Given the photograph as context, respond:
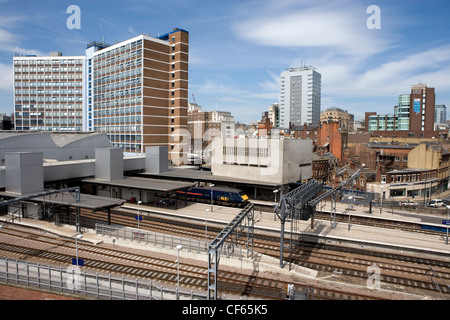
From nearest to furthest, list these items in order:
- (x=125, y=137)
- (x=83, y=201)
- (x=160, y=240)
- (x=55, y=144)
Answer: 1. (x=160, y=240)
2. (x=83, y=201)
3. (x=55, y=144)
4. (x=125, y=137)

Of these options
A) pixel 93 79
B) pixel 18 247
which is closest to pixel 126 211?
pixel 18 247

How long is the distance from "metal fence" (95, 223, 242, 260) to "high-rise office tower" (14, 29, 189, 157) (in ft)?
155

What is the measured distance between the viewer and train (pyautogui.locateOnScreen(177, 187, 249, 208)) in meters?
40.4

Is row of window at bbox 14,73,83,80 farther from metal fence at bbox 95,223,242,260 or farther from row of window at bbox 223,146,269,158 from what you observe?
metal fence at bbox 95,223,242,260

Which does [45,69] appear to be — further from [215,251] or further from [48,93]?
[215,251]

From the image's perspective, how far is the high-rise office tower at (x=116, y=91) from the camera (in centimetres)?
7450

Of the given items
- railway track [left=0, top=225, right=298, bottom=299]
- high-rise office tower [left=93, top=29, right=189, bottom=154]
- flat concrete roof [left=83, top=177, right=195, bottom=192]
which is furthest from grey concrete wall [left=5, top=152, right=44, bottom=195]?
high-rise office tower [left=93, top=29, right=189, bottom=154]

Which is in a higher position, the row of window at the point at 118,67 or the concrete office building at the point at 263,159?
the row of window at the point at 118,67

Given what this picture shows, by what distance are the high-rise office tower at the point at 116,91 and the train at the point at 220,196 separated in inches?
1340

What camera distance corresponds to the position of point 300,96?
18725 centimetres

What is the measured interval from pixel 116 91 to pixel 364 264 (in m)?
74.8

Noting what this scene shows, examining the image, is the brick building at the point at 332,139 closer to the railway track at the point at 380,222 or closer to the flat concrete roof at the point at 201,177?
the flat concrete roof at the point at 201,177

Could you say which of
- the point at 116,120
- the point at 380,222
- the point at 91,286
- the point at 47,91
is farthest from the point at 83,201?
the point at 47,91

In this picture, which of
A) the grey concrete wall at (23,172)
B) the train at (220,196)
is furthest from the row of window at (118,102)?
the grey concrete wall at (23,172)
